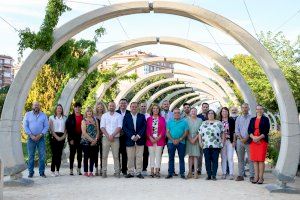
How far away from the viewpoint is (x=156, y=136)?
1205 cm

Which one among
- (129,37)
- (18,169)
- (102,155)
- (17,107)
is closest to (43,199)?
(18,169)

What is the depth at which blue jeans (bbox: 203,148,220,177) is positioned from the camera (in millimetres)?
11555

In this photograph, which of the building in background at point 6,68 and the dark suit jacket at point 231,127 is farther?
the building in background at point 6,68

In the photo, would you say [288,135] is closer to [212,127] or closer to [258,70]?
[212,127]

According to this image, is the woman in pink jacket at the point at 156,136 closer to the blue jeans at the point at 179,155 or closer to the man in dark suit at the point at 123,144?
the blue jeans at the point at 179,155

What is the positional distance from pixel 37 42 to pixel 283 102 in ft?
16.7

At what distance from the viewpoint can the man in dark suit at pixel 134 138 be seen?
38.9ft

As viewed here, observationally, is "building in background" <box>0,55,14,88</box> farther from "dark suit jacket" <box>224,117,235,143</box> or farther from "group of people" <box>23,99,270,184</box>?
"dark suit jacket" <box>224,117,235,143</box>

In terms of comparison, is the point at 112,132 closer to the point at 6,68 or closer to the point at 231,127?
the point at 231,127

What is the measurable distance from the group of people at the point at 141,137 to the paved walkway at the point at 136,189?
0.49 metres

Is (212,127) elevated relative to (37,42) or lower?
lower

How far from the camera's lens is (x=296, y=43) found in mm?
23484

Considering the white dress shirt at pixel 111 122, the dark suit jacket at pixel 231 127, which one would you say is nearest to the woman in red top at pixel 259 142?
the dark suit jacket at pixel 231 127

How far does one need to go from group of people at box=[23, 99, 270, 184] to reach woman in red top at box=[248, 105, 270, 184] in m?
0.49
